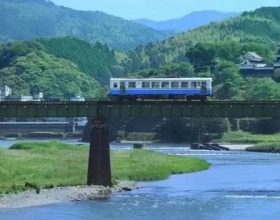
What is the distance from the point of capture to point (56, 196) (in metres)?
81.3

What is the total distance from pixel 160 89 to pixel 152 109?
11250 millimetres

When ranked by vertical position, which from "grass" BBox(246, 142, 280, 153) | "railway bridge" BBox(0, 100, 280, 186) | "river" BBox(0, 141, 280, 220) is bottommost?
"river" BBox(0, 141, 280, 220)

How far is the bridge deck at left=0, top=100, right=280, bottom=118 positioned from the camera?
89.5 meters

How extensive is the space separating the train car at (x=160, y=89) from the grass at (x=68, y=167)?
304 inches

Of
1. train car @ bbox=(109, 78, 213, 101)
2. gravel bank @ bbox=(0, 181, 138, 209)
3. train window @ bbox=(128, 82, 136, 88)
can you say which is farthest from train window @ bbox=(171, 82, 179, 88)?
gravel bank @ bbox=(0, 181, 138, 209)

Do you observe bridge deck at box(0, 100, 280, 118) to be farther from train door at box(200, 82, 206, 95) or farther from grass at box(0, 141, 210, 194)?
train door at box(200, 82, 206, 95)

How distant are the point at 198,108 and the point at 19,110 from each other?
1472 centimetres

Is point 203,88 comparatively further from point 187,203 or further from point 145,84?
point 187,203

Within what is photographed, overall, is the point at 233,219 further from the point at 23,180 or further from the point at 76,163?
the point at 76,163

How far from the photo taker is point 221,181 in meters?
104

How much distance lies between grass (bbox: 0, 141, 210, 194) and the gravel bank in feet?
5.87

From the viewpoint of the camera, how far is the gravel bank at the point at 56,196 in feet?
253

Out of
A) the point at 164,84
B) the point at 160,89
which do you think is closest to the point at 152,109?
the point at 160,89

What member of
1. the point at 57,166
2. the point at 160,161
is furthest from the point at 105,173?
the point at 160,161
